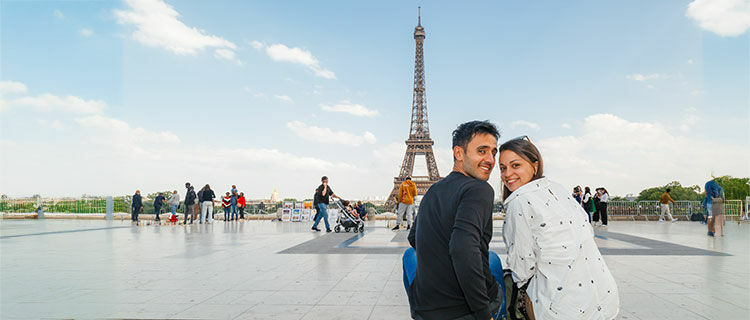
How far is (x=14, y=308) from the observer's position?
418cm

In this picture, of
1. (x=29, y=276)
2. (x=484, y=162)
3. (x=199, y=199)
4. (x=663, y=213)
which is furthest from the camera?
(x=663, y=213)

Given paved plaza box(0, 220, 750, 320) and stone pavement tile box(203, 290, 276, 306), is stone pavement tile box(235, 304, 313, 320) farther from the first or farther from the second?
stone pavement tile box(203, 290, 276, 306)

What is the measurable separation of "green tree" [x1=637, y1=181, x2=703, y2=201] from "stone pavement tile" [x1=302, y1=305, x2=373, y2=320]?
70.0 metres

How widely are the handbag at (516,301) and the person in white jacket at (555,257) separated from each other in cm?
4

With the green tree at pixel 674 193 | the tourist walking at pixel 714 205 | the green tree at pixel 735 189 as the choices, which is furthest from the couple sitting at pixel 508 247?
the green tree at pixel 735 189

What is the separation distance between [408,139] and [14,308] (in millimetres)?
47615

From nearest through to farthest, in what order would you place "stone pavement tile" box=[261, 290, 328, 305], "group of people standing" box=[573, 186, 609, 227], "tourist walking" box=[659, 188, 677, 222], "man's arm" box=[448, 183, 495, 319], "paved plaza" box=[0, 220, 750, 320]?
1. "man's arm" box=[448, 183, 495, 319]
2. "paved plaza" box=[0, 220, 750, 320]
3. "stone pavement tile" box=[261, 290, 328, 305]
4. "group of people standing" box=[573, 186, 609, 227]
5. "tourist walking" box=[659, 188, 677, 222]

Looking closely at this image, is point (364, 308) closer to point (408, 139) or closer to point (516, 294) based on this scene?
point (516, 294)

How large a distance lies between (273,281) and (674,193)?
3012 inches

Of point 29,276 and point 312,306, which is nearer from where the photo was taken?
point 312,306

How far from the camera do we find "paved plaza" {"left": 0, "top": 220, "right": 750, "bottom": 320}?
4.05 metres

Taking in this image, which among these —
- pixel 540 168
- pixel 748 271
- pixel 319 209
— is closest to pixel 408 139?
pixel 319 209

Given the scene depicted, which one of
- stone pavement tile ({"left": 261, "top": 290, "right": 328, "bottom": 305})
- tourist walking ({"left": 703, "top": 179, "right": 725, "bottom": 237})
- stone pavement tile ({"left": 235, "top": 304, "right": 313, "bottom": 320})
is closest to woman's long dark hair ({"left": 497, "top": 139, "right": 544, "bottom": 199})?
stone pavement tile ({"left": 235, "top": 304, "right": 313, "bottom": 320})

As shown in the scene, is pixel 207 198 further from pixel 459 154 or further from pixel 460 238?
pixel 460 238
